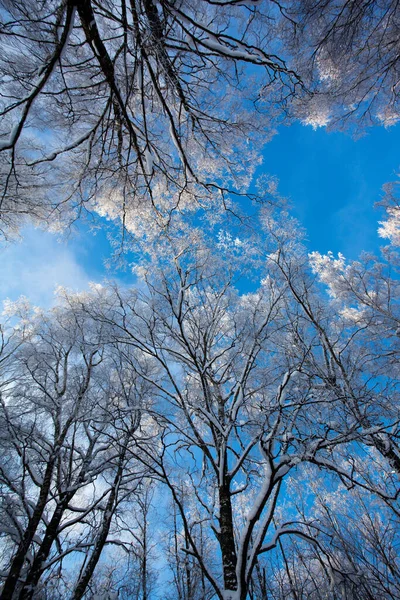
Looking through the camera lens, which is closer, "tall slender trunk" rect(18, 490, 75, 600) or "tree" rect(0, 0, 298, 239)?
"tree" rect(0, 0, 298, 239)

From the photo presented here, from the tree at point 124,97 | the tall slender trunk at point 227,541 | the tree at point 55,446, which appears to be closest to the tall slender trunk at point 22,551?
the tree at point 55,446

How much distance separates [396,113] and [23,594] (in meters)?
11.8

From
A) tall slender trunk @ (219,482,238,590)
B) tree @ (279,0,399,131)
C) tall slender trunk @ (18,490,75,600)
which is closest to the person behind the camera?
tall slender trunk @ (219,482,238,590)

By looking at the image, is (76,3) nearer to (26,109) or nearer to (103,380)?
(26,109)

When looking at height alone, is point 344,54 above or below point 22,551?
above

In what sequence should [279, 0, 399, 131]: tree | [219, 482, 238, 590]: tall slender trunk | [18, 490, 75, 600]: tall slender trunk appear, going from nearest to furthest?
1. [219, 482, 238, 590]: tall slender trunk
2. [279, 0, 399, 131]: tree
3. [18, 490, 75, 600]: tall slender trunk

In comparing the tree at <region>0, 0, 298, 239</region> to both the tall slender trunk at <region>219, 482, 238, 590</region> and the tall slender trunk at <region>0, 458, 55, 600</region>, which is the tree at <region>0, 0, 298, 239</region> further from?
the tall slender trunk at <region>0, 458, 55, 600</region>

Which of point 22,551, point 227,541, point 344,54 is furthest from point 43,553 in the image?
point 344,54

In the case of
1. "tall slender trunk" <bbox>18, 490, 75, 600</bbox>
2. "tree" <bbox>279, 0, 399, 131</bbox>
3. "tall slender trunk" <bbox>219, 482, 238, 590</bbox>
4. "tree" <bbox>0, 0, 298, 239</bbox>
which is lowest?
"tall slender trunk" <bbox>18, 490, 75, 600</bbox>

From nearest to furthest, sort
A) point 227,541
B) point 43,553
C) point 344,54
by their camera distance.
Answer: point 227,541 → point 344,54 → point 43,553

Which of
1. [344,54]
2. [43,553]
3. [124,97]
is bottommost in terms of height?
[43,553]

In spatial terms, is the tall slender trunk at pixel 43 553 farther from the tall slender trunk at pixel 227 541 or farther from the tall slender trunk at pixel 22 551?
the tall slender trunk at pixel 227 541

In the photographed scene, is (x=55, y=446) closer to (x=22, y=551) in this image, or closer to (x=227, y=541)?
(x=22, y=551)

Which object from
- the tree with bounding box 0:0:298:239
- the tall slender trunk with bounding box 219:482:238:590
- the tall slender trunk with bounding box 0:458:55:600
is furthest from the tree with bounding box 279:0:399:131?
the tall slender trunk with bounding box 0:458:55:600
